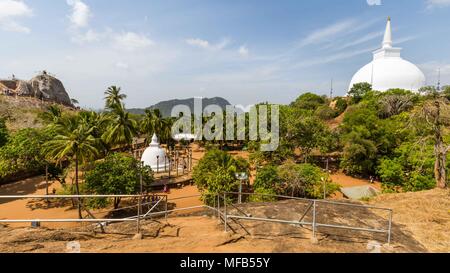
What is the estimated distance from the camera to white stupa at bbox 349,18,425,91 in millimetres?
55156

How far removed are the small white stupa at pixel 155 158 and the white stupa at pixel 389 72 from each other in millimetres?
53353

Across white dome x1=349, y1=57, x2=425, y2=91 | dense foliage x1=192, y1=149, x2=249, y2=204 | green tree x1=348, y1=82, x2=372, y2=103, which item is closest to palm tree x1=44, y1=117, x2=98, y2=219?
dense foliage x1=192, y1=149, x2=249, y2=204

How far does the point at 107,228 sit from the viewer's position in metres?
6.55

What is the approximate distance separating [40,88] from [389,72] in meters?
92.4

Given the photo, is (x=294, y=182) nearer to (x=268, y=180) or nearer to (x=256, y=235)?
(x=268, y=180)

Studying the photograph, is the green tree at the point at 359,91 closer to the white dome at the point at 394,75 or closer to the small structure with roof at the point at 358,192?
the white dome at the point at 394,75

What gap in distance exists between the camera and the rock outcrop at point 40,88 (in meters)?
63.1

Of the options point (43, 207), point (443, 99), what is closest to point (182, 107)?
point (43, 207)

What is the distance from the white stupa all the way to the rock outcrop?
3398 inches

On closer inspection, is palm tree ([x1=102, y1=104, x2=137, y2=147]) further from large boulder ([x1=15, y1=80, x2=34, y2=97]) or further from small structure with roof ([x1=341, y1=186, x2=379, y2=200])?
large boulder ([x1=15, y1=80, x2=34, y2=97])

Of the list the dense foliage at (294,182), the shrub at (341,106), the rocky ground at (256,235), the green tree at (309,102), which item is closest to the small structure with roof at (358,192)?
the dense foliage at (294,182)

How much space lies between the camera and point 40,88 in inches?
2739
